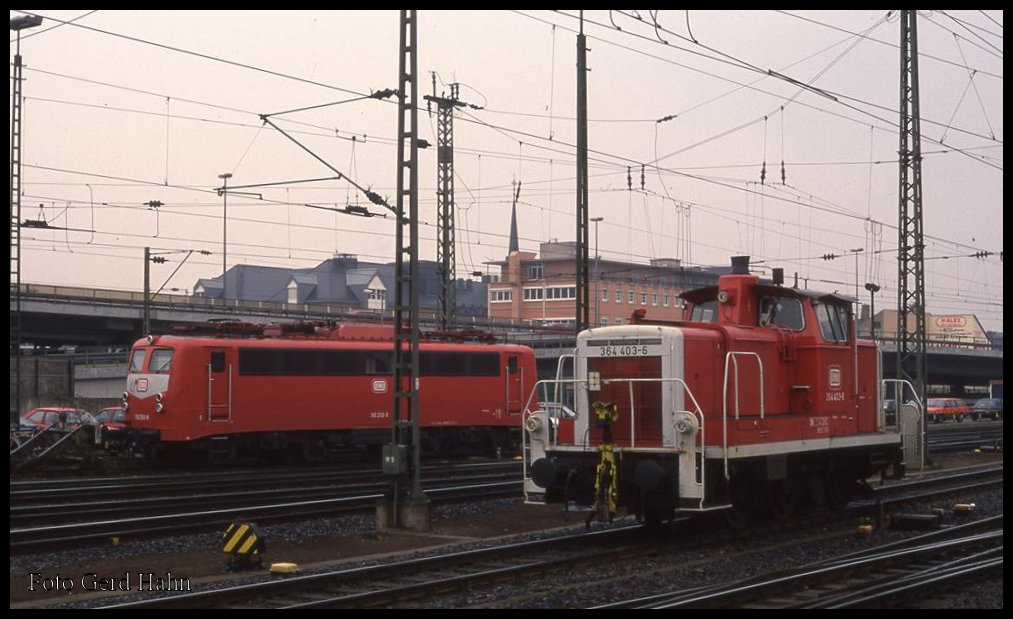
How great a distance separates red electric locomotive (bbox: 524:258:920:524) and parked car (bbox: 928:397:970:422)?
50528 mm

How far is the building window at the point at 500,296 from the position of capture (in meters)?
108

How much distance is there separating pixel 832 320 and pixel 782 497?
2703mm

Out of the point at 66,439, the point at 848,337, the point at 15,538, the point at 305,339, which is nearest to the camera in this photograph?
the point at 15,538

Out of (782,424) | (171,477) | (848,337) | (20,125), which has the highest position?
(20,125)

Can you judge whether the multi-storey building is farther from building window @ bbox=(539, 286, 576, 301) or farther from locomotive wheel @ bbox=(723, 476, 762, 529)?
locomotive wheel @ bbox=(723, 476, 762, 529)

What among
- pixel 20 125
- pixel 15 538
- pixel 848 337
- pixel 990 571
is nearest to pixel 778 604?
pixel 990 571

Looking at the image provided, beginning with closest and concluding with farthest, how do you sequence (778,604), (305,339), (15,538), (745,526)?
(778,604), (15,538), (745,526), (305,339)

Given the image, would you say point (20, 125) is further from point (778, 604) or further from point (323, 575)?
point (778, 604)

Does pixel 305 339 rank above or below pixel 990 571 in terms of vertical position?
above

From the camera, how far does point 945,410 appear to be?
63688 mm

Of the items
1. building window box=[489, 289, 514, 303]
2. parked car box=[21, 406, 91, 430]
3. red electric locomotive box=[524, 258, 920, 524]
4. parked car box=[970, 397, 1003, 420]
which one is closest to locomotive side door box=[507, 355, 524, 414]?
parked car box=[21, 406, 91, 430]

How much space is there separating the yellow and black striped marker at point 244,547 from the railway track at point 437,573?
1.03m

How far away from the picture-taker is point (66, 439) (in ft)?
84.9

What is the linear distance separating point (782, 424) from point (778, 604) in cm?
503
